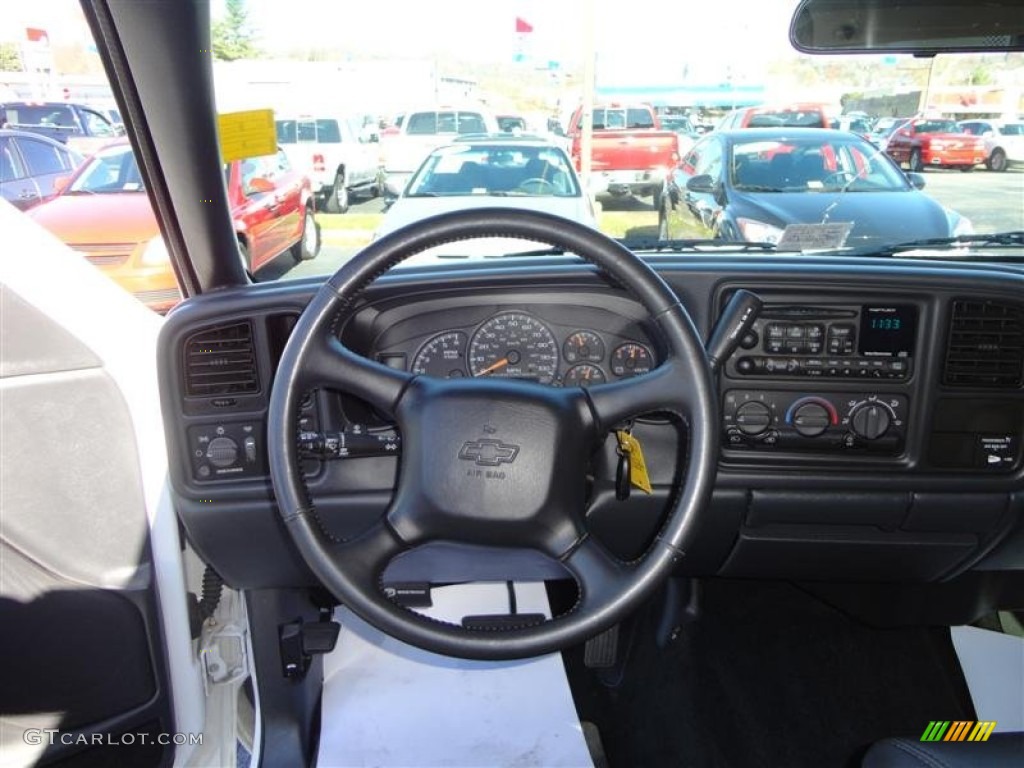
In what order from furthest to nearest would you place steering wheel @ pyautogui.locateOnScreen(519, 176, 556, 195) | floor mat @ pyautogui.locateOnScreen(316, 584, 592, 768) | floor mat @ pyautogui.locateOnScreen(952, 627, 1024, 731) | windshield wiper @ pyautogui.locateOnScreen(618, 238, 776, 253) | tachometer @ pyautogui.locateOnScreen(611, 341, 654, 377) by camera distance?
steering wheel @ pyautogui.locateOnScreen(519, 176, 556, 195) → floor mat @ pyautogui.locateOnScreen(952, 627, 1024, 731) → floor mat @ pyautogui.locateOnScreen(316, 584, 592, 768) → windshield wiper @ pyautogui.locateOnScreen(618, 238, 776, 253) → tachometer @ pyautogui.locateOnScreen(611, 341, 654, 377)

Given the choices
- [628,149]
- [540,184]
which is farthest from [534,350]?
[628,149]

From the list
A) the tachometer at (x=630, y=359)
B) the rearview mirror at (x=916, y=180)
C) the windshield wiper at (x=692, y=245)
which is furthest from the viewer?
the rearview mirror at (x=916, y=180)

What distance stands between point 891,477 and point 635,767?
1107 mm

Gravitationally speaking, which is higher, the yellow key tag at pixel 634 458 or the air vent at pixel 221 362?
the air vent at pixel 221 362

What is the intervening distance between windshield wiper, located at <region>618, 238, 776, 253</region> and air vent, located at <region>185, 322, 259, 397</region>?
0.96m

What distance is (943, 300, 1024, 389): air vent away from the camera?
1896 mm

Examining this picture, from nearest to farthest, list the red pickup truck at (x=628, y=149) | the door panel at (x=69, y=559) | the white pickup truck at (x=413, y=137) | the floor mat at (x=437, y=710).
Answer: the door panel at (x=69, y=559) < the floor mat at (x=437, y=710) < the white pickup truck at (x=413, y=137) < the red pickup truck at (x=628, y=149)

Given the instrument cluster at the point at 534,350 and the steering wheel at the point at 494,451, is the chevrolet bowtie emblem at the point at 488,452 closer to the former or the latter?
the steering wheel at the point at 494,451

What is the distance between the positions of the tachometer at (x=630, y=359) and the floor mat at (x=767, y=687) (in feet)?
3.61

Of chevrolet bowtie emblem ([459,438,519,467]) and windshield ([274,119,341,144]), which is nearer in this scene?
chevrolet bowtie emblem ([459,438,519,467])

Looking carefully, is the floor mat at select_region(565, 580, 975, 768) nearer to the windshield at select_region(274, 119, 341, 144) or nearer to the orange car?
the orange car

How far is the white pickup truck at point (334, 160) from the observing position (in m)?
2.73

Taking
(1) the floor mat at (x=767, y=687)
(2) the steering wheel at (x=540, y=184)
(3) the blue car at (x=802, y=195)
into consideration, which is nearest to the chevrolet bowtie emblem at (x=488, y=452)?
(3) the blue car at (x=802, y=195)

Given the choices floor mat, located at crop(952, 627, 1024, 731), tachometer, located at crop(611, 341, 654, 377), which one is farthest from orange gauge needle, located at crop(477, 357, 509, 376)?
floor mat, located at crop(952, 627, 1024, 731)
